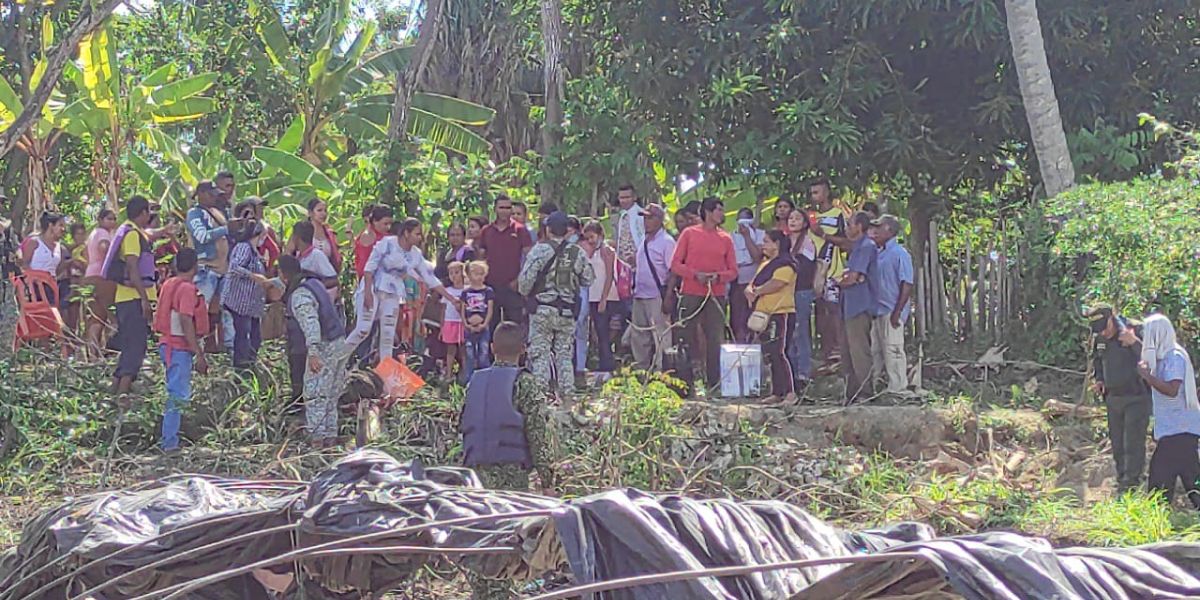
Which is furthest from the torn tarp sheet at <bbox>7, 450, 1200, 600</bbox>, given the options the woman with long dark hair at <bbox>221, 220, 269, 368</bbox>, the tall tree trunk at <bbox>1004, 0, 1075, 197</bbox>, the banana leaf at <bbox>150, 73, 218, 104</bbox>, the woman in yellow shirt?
the banana leaf at <bbox>150, 73, 218, 104</bbox>

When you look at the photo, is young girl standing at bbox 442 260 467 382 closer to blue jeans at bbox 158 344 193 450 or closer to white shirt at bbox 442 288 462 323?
white shirt at bbox 442 288 462 323

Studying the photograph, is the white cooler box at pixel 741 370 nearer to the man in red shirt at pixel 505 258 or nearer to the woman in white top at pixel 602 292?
the woman in white top at pixel 602 292

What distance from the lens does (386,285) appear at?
1084 centimetres

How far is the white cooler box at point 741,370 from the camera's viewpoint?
1112 centimetres

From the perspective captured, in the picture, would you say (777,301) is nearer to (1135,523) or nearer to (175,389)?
(1135,523)

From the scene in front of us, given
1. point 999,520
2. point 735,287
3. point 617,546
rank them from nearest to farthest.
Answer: point 617,546 → point 999,520 → point 735,287

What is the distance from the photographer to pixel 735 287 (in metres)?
11.8

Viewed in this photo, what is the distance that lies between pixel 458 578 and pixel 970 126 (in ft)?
28.0

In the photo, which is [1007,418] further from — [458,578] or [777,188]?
[458,578]

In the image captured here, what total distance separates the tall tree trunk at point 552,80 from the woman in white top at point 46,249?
15.8ft

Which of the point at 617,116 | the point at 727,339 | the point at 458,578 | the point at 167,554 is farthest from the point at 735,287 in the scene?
the point at 167,554

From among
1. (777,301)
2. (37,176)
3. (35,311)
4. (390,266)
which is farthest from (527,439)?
(37,176)

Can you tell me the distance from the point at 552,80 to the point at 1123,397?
25.9 ft

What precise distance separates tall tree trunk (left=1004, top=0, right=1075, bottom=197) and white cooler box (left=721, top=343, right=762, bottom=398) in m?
3.24
